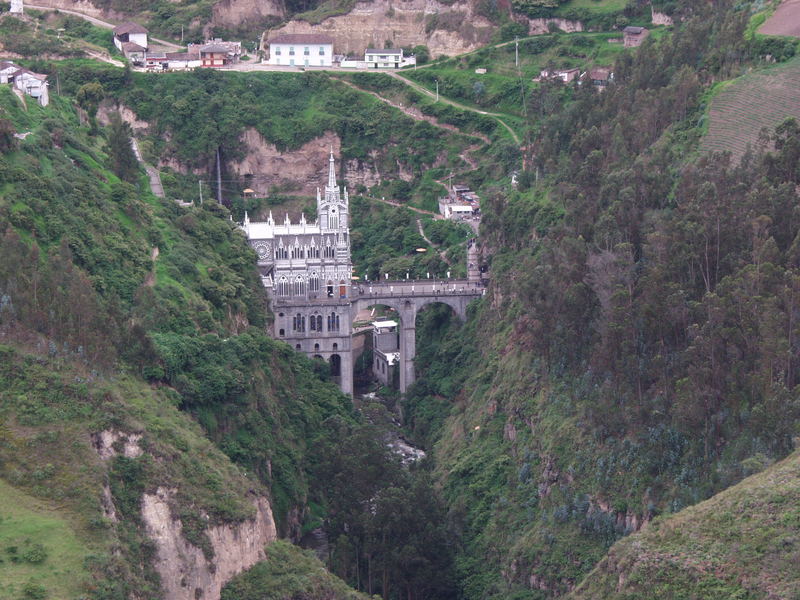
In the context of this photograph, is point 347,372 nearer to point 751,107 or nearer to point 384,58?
point 751,107

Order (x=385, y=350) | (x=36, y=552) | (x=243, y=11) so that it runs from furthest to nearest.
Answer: (x=243, y=11), (x=385, y=350), (x=36, y=552)

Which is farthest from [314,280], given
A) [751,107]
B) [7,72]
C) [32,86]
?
[751,107]

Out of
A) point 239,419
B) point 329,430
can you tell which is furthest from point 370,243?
point 239,419

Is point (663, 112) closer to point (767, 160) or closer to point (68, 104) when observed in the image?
point (767, 160)

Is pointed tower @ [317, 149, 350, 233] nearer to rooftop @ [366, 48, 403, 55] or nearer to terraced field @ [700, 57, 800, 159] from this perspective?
terraced field @ [700, 57, 800, 159]

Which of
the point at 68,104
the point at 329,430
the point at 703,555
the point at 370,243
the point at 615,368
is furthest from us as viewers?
the point at 370,243
